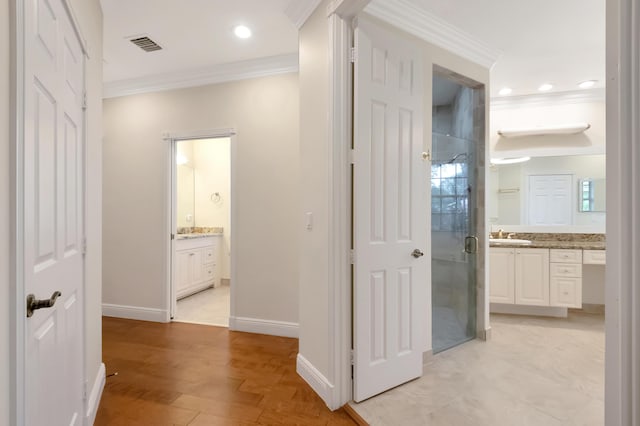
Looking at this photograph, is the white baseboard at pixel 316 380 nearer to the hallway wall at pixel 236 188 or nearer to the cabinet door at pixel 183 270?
the hallway wall at pixel 236 188

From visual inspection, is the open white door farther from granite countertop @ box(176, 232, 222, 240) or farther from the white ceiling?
granite countertop @ box(176, 232, 222, 240)

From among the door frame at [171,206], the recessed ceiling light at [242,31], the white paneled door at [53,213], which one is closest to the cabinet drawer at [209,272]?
the door frame at [171,206]

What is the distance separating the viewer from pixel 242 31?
2.76 meters

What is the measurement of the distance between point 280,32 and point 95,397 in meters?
3.13

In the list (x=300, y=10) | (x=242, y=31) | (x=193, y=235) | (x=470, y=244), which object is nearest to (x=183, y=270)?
(x=193, y=235)

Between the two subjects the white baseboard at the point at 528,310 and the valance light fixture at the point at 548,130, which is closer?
the white baseboard at the point at 528,310

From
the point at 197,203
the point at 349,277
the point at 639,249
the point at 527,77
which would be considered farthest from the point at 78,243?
the point at 527,77

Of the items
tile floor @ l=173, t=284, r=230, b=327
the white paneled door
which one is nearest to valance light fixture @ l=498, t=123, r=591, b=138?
tile floor @ l=173, t=284, r=230, b=327

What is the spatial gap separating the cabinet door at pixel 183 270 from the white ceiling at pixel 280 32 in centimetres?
240

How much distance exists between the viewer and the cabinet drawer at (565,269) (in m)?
3.64

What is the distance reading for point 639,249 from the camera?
1.89 feet

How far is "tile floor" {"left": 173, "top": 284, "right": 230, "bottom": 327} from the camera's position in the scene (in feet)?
12.1

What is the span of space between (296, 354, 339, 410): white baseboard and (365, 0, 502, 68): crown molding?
104 inches

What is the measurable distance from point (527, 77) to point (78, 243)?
4.60 meters
